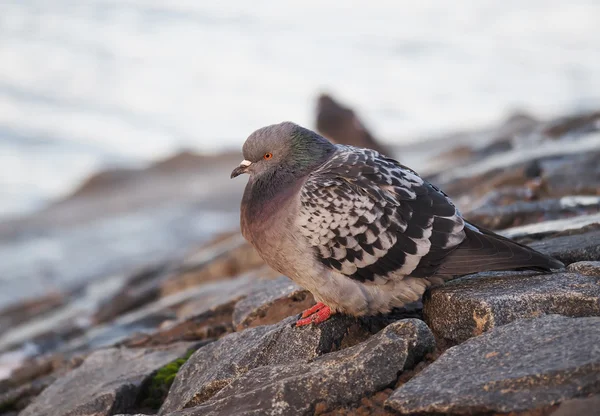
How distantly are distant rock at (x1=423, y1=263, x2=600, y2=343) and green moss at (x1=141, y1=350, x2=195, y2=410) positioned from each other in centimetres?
203

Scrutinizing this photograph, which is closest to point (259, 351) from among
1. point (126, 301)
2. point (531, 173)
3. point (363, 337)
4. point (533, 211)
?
point (363, 337)

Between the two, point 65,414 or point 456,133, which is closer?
point 65,414

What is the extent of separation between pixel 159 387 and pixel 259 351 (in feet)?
3.45

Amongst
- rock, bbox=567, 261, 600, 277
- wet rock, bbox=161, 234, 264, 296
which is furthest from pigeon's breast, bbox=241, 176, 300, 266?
wet rock, bbox=161, 234, 264, 296

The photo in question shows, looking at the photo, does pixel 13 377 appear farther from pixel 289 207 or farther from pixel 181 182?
pixel 181 182

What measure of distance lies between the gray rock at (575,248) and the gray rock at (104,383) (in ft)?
9.69

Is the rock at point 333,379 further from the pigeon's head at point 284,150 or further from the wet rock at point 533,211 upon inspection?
the wet rock at point 533,211

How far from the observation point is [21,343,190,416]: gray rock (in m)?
5.00

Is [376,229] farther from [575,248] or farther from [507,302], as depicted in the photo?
[575,248]

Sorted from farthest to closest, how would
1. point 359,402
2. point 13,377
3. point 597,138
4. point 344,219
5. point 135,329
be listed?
1. point 597,138
2. point 135,329
3. point 13,377
4. point 344,219
5. point 359,402

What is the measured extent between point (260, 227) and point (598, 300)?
2.10 m

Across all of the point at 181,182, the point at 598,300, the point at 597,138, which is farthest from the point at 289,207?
the point at 181,182

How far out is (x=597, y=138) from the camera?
9578mm

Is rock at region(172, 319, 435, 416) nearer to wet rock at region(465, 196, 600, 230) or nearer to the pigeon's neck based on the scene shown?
the pigeon's neck
